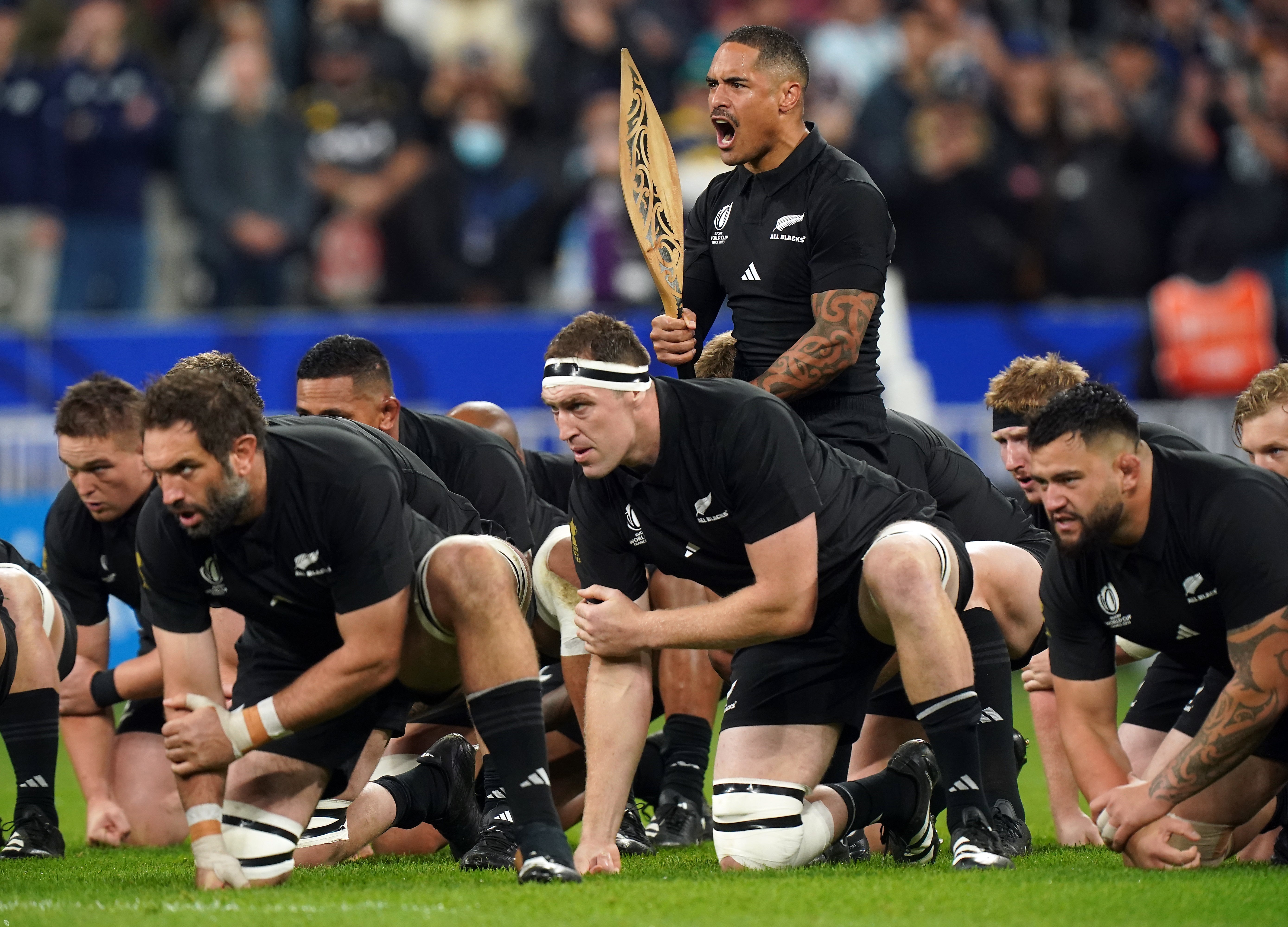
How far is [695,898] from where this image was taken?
499cm

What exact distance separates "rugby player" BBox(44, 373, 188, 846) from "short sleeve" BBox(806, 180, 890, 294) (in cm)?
278

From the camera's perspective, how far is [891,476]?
6.28 metres

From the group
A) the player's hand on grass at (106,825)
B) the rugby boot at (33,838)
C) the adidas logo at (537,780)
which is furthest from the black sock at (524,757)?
the player's hand on grass at (106,825)

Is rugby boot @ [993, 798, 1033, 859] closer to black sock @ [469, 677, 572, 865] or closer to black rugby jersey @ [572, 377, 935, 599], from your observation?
black rugby jersey @ [572, 377, 935, 599]

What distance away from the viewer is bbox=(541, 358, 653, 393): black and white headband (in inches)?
213

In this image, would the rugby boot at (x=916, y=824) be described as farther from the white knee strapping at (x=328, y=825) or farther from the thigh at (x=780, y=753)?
the white knee strapping at (x=328, y=825)

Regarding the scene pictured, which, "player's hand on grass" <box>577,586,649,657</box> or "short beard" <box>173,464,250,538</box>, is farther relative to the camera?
"player's hand on grass" <box>577,586,649,657</box>

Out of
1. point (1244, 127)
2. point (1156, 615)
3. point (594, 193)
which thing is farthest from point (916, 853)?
point (1244, 127)

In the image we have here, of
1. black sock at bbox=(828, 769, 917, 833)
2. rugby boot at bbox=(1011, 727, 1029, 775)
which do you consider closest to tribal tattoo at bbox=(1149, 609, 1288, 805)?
black sock at bbox=(828, 769, 917, 833)

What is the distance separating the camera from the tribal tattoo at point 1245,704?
5.16 m

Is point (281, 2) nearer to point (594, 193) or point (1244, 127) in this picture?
point (594, 193)

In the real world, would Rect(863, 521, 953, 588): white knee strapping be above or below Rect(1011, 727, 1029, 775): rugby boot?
above

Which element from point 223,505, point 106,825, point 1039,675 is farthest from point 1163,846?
point 106,825

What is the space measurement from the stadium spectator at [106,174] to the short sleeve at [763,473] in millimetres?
8339
